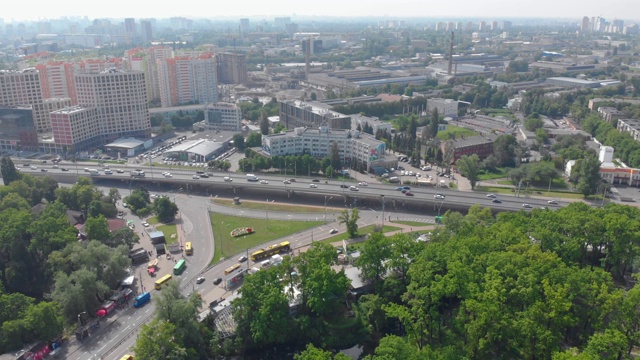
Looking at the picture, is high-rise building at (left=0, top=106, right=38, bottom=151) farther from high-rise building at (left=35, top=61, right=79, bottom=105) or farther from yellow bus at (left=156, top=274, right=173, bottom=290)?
yellow bus at (left=156, top=274, right=173, bottom=290)

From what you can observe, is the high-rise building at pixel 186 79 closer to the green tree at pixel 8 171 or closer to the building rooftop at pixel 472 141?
the green tree at pixel 8 171

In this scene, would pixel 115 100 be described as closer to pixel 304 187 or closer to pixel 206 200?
pixel 206 200

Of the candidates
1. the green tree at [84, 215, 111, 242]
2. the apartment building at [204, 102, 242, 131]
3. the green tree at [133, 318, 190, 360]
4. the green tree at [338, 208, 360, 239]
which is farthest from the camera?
the apartment building at [204, 102, 242, 131]

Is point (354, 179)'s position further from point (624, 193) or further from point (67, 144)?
point (67, 144)

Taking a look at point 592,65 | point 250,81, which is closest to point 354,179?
point 250,81

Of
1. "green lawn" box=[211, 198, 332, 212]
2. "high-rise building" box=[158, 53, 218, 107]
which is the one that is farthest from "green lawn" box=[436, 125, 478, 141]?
"high-rise building" box=[158, 53, 218, 107]

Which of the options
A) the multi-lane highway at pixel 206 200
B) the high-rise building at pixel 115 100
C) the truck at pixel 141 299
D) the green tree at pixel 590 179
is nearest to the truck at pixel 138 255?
the multi-lane highway at pixel 206 200
